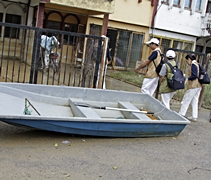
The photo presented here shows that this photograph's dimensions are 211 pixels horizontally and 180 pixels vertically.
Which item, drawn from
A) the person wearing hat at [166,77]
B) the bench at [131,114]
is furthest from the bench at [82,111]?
the person wearing hat at [166,77]

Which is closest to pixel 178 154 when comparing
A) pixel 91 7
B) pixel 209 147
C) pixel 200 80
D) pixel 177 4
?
pixel 209 147

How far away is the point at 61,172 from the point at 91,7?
36.4 ft

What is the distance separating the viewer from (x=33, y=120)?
540 cm

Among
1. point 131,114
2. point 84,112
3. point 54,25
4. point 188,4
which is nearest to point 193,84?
point 131,114

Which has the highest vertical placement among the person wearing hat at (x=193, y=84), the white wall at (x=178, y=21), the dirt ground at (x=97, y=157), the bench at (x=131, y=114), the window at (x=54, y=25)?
the white wall at (x=178, y=21)

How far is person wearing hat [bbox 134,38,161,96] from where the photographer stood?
27.6 feet

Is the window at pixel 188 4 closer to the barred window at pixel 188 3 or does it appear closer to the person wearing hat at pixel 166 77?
the barred window at pixel 188 3

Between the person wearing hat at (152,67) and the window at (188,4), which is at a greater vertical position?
the window at (188,4)

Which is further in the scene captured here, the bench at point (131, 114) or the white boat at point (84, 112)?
the bench at point (131, 114)

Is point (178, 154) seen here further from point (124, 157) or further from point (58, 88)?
point (58, 88)

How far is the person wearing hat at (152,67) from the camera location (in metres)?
8.41

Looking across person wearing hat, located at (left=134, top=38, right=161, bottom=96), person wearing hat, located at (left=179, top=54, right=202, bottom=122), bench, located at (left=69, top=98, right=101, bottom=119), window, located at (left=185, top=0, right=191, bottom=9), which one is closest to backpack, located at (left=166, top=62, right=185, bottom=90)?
person wearing hat, located at (left=134, top=38, right=161, bottom=96)

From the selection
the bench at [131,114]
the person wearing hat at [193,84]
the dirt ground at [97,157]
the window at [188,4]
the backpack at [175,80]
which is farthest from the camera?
the window at [188,4]

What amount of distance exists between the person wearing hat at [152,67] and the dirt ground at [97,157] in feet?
6.75
